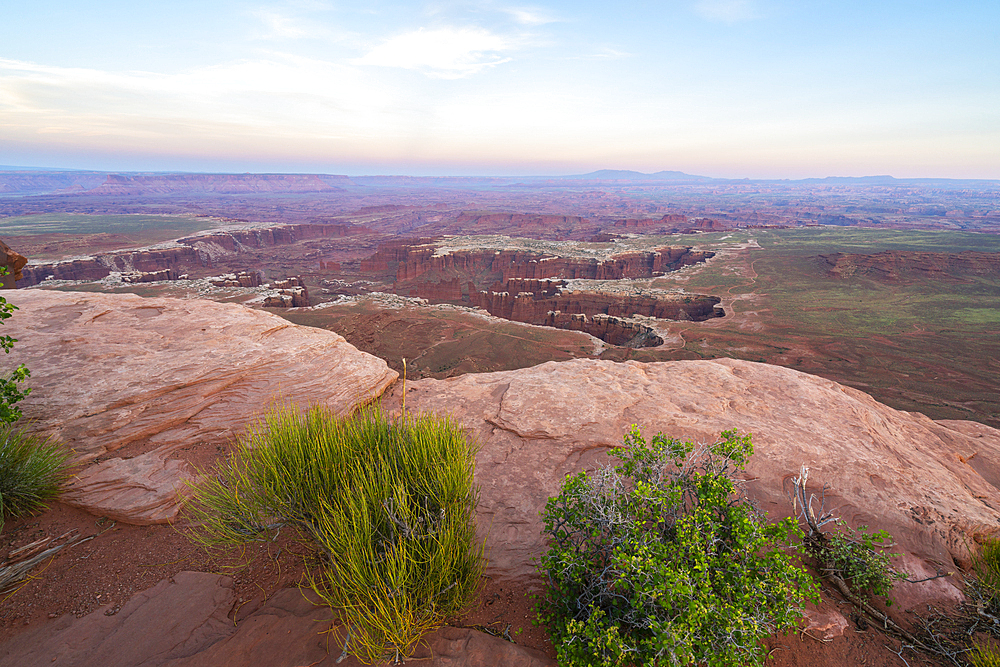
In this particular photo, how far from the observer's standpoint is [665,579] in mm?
2398

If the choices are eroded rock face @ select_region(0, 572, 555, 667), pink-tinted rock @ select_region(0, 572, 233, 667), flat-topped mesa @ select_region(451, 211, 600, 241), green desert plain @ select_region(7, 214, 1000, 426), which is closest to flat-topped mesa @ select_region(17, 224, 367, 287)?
green desert plain @ select_region(7, 214, 1000, 426)

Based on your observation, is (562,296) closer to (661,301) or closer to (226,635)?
(661,301)

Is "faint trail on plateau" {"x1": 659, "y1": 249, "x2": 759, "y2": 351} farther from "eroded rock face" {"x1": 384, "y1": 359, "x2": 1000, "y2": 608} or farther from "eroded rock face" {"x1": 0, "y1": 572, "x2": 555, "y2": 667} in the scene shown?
"eroded rock face" {"x1": 0, "y1": 572, "x2": 555, "y2": 667}

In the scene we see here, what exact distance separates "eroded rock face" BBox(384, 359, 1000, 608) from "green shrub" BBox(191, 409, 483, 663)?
3.50 feet

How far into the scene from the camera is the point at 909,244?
67750 millimetres

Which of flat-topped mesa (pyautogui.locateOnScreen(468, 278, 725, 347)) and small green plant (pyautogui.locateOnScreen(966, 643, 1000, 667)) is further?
flat-topped mesa (pyautogui.locateOnScreen(468, 278, 725, 347))

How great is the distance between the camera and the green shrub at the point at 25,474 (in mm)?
3939

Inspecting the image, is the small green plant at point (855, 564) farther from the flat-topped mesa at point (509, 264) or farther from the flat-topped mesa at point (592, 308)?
the flat-topped mesa at point (509, 264)

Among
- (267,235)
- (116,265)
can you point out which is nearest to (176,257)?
(116,265)

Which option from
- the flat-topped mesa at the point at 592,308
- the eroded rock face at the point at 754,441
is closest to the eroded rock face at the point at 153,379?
the eroded rock face at the point at 754,441

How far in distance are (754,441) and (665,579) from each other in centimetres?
411

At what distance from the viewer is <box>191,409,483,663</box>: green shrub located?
259 centimetres

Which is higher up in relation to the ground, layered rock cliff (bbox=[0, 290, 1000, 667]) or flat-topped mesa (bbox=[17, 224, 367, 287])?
layered rock cliff (bbox=[0, 290, 1000, 667])

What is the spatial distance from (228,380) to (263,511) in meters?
4.35
